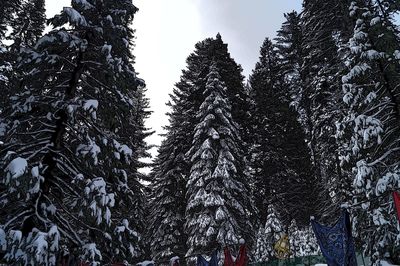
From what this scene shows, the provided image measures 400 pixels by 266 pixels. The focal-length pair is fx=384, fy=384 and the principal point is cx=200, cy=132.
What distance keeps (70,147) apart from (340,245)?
267 inches

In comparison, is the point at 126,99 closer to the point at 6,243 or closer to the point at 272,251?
the point at 6,243

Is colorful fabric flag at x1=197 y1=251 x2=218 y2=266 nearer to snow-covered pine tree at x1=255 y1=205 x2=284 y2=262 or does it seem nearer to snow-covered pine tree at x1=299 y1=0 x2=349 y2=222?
snow-covered pine tree at x1=299 y1=0 x2=349 y2=222

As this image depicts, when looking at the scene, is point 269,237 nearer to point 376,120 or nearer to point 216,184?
point 216,184

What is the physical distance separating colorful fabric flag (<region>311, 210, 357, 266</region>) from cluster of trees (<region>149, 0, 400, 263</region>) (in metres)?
2.48

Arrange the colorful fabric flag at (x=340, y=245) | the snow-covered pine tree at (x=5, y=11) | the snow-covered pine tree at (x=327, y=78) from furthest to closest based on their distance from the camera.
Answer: the snow-covered pine tree at (x=327, y=78) → the snow-covered pine tree at (x=5, y=11) → the colorful fabric flag at (x=340, y=245)

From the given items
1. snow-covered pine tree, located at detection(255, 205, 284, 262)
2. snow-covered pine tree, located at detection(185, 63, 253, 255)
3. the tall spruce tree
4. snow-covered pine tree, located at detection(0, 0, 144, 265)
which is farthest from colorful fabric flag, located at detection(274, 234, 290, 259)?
snow-covered pine tree, located at detection(0, 0, 144, 265)

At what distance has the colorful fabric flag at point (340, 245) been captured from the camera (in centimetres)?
876

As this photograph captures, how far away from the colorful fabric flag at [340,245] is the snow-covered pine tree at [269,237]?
16.0 m

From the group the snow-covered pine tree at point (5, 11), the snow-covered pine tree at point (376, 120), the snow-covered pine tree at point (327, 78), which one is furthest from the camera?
the snow-covered pine tree at point (327, 78)

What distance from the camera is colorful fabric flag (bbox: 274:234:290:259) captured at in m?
23.8

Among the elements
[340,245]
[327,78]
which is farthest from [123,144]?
[327,78]

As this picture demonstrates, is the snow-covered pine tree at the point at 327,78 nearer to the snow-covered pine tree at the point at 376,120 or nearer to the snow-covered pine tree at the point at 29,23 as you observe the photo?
the snow-covered pine tree at the point at 376,120

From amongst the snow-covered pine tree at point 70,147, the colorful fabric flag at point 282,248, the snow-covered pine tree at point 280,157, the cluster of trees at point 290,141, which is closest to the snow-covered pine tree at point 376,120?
the cluster of trees at point 290,141

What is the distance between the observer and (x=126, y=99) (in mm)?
10047
